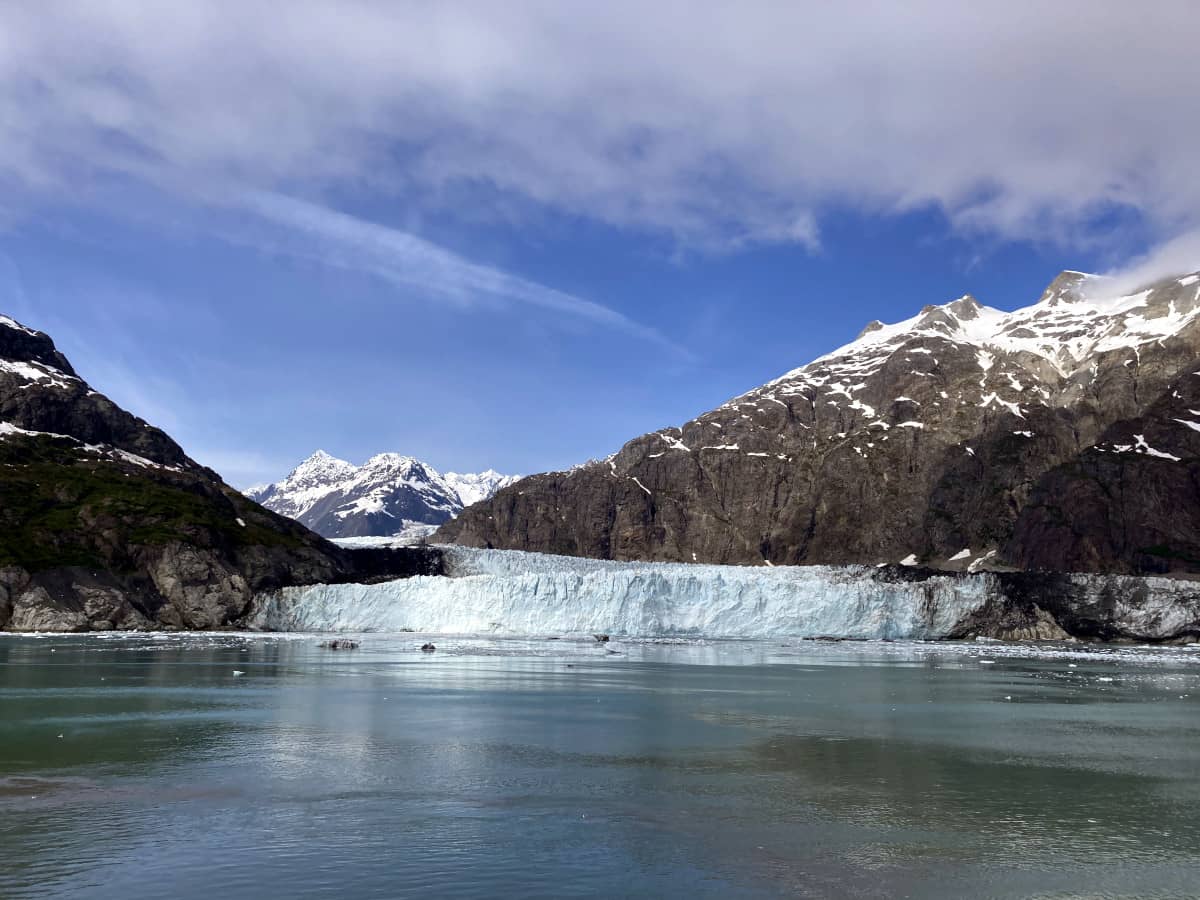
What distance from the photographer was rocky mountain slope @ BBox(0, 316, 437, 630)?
108 meters

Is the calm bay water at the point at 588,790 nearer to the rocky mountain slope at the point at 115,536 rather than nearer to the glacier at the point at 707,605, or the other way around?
the glacier at the point at 707,605

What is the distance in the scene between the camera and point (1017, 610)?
106250 millimetres

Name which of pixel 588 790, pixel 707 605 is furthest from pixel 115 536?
pixel 588 790

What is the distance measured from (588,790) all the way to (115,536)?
112 m

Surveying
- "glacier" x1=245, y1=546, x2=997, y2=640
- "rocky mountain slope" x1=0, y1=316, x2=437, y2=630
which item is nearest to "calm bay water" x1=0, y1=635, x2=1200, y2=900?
"glacier" x1=245, y1=546, x2=997, y2=640

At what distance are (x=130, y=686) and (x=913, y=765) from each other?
3673 cm

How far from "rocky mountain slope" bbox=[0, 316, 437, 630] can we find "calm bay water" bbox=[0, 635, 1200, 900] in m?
63.9

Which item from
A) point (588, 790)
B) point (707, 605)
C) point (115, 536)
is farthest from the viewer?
point (115, 536)

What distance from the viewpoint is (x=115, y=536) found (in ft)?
394

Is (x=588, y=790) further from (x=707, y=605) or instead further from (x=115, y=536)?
(x=115, y=536)

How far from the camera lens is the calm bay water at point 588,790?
54.0 ft

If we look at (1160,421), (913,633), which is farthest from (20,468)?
(1160,421)

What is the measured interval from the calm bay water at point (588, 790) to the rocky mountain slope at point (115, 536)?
63878 millimetres

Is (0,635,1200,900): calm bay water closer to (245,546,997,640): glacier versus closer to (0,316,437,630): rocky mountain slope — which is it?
(245,546,997,640): glacier
